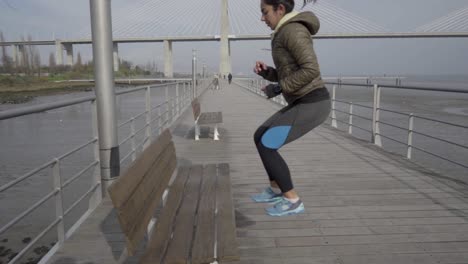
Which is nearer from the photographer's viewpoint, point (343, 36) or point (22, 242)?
point (22, 242)

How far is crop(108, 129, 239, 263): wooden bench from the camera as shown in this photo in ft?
5.70

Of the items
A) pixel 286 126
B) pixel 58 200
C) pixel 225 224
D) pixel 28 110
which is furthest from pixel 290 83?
pixel 58 200

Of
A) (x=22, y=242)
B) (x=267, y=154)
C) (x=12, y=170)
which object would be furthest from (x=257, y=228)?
(x=12, y=170)

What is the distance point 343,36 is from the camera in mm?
61156

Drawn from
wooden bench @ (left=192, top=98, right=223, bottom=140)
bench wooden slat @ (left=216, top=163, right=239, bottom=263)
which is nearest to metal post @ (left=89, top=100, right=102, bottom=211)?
bench wooden slat @ (left=216, top=163, right=239, bottom=263)

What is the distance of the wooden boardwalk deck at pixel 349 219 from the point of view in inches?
101

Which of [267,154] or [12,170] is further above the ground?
[267,154]

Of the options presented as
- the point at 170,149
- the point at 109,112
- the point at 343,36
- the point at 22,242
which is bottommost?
the point at 22,242

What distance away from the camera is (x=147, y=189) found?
209cm

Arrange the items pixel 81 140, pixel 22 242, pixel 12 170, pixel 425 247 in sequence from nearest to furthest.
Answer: pixel 425 247, pixel 22 242, pixel 12 170, pixel 81 140

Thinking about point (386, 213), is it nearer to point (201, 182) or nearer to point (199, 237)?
point (201, 182)

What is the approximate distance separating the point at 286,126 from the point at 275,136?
99 mm

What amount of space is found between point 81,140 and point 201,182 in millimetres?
12008

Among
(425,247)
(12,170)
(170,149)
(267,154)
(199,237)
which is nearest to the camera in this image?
(199,237)
